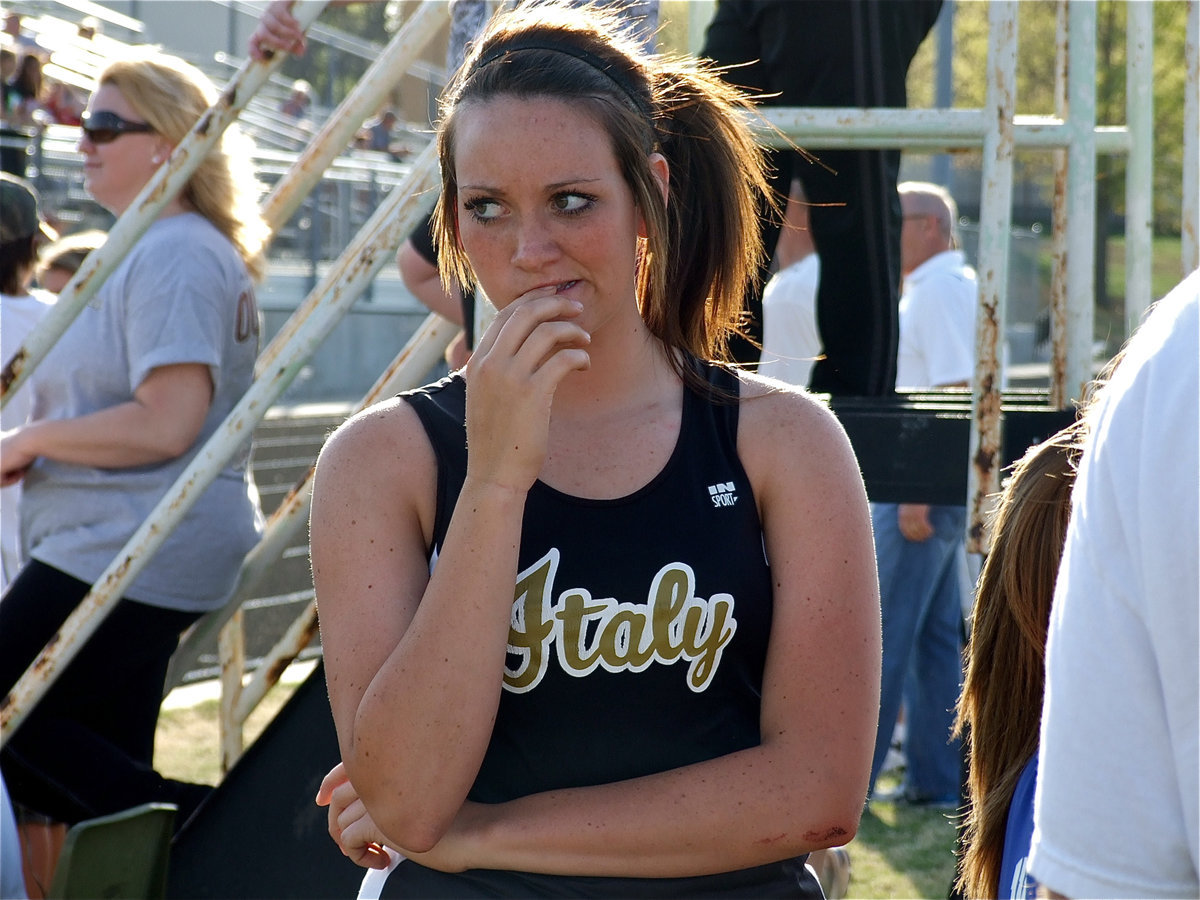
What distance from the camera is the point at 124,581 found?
10.3 ft

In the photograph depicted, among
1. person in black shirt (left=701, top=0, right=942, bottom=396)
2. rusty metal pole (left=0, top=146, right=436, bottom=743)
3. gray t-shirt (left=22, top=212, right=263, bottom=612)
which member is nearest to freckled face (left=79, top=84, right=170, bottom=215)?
gray t-shirt (left=22, top=212, right=263, bottom=612)

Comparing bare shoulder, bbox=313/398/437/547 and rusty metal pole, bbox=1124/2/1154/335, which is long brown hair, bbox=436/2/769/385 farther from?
rusty metal pole, bbox=1124/2/1154/335

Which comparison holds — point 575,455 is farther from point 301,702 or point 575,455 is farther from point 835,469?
point 301,702

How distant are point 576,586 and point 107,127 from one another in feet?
8.46

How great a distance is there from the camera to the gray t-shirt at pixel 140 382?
3342 millimetres

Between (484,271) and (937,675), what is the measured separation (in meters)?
4.24

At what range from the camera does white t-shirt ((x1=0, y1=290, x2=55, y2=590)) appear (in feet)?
13.5

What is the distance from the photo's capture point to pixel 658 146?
1.89 m

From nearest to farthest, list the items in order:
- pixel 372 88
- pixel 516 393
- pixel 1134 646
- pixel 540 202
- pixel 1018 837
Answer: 1. pixel 1134 646
2. pixel 1018 837
3. pixel 516 393
4. pixel 540 202
5. pixel 372 88

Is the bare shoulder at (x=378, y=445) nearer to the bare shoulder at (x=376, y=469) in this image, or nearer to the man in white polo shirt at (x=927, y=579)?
the bare shoulder at (x=376, y=469)

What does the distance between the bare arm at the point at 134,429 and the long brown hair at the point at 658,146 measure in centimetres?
153

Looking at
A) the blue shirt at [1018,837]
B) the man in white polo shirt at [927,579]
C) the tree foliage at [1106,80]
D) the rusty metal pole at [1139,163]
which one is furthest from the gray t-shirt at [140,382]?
the tree foliage at [1106,80]

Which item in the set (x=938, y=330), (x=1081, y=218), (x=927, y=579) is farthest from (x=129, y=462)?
(x=938, y=330)

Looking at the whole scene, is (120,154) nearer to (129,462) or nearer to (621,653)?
(129,462)
